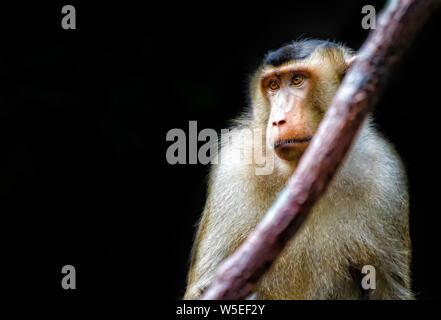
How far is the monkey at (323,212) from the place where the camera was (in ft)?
12.1

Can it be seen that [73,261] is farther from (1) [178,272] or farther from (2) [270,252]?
(2) [270,252]

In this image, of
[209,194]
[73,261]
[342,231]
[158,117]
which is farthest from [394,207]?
[73,261]

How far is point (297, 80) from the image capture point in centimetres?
367

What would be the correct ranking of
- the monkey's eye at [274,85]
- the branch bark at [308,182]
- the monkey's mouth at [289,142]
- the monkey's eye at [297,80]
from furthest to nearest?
the monkey's eye at [274,85], the monkey's eye at [297,80], the monkey's mouth at [289,142], the branch bark at [308,182]

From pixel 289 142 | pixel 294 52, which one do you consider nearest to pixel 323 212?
pixel 289 142

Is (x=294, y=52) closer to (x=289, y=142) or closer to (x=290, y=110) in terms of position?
(x=290, y=110)

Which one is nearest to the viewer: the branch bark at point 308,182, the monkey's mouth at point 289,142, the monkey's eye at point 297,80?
the branch bark at point 308,182

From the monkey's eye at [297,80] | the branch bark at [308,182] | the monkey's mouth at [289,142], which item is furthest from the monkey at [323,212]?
the branch bark at [308,182]

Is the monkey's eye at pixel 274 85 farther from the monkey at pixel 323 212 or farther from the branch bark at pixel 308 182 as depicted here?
the branch bark at pixel 308 182

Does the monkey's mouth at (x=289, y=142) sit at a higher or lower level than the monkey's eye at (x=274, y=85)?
lower

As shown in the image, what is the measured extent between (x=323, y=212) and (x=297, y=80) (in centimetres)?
82

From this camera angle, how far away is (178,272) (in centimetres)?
625

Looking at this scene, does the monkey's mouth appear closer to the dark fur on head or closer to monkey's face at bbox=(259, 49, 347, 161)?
monkey's face at bbox=(259, 49, 347, 161)

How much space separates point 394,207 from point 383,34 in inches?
76.3
